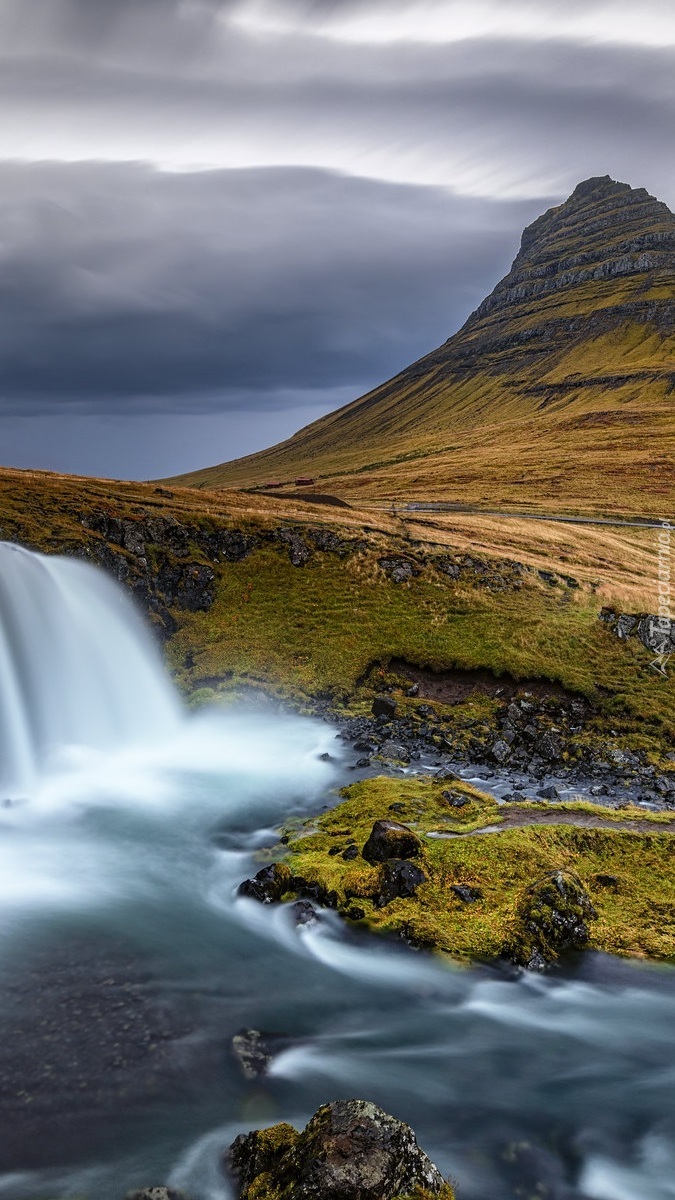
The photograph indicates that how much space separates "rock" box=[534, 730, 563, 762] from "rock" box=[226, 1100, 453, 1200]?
20.1 metres

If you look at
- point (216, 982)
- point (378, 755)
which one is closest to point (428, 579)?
point (378, 755)

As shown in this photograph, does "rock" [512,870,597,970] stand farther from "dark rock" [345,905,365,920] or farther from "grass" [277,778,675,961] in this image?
"dark rock" [345,905,365,920]

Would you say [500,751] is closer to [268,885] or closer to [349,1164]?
[268,885]

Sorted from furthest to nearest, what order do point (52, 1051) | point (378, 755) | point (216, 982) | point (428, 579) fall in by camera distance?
1. point (428, 579)
2. point (378, 755)
3. point (216, 982)
4. point (52, 1051)

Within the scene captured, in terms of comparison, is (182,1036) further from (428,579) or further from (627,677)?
(428,579)

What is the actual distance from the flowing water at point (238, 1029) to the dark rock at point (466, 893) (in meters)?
2.06

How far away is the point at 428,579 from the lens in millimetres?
44000

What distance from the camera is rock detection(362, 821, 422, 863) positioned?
18266 millimetres

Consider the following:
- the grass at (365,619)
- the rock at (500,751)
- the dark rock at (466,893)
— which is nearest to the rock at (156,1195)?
the dark rock at (466,893)

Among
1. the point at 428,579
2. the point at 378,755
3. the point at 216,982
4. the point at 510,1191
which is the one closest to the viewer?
the point at 510,1191

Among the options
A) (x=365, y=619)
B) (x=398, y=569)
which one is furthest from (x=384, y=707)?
(x=398, y=569)

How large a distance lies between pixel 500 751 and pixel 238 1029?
16862 mm

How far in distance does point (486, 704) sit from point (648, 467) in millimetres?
117013

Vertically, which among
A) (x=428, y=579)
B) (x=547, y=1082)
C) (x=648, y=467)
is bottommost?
(x=547, y=1082)
